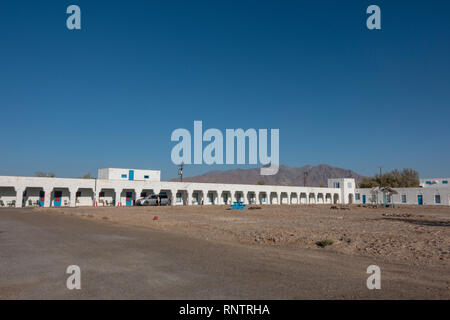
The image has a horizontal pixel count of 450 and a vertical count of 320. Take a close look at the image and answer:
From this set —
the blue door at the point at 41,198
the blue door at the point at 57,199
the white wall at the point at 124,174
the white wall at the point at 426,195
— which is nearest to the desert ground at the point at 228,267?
the blue door at the point at 41,198

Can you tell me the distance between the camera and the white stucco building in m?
42.9

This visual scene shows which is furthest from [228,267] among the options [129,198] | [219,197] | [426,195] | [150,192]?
[426,195]

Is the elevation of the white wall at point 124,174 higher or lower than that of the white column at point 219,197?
higher

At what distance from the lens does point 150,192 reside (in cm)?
5466

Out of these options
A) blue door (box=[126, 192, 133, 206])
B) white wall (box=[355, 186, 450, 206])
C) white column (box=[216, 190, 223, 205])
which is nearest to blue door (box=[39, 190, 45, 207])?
blue door (box=[126, 192, 133, 206])

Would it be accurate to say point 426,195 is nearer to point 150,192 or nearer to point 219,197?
point 219,197

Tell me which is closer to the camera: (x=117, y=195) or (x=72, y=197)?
(x=72, y=197)

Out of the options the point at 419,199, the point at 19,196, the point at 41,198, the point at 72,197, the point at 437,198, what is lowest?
the point at 419,199

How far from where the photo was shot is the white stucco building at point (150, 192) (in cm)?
4291

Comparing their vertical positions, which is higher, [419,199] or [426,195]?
[426,195]

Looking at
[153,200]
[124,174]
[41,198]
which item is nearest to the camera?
[41,198]

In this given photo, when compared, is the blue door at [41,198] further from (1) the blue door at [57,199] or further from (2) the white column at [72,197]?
(2) the white column at [72,197]
